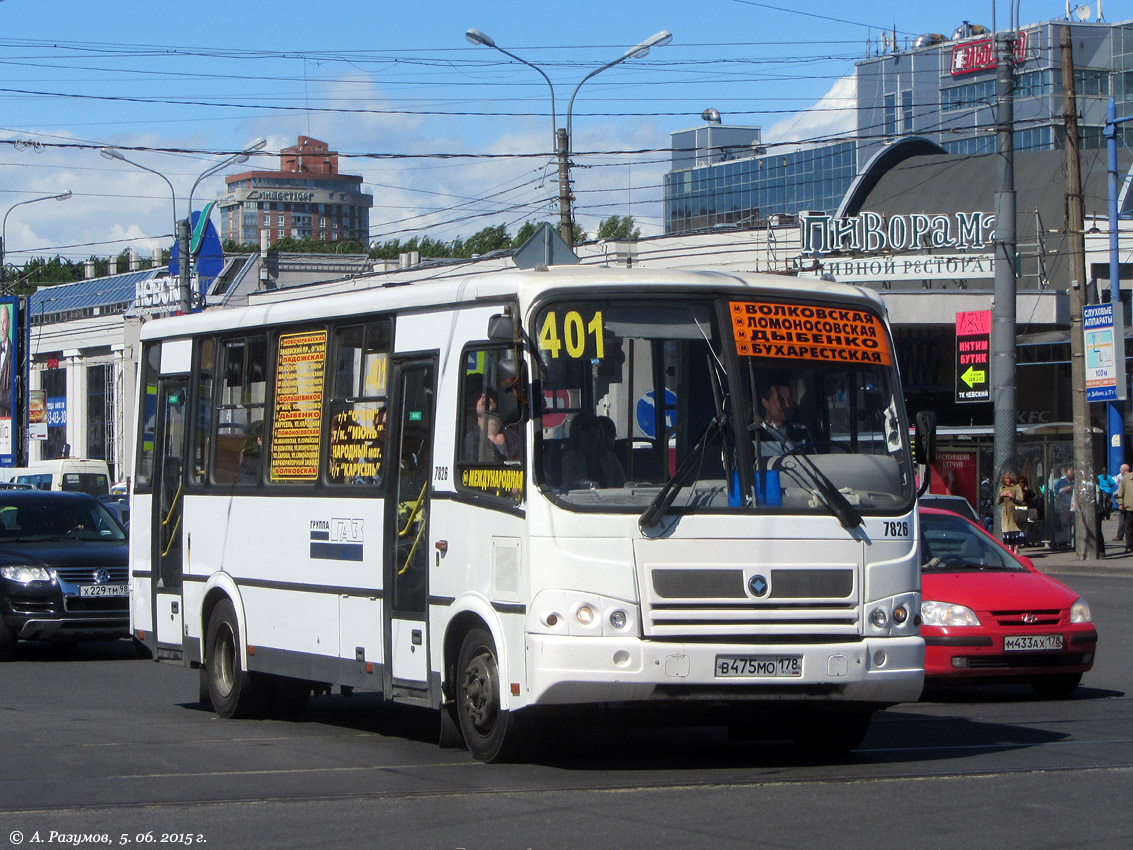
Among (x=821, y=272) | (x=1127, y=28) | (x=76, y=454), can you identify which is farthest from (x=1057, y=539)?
(x=1127, y=28)

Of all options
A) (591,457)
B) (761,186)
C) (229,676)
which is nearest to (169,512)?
(229,676)

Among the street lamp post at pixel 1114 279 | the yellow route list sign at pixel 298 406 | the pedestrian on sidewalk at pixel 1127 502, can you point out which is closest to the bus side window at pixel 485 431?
the yellow route list sign at pixel 298 406

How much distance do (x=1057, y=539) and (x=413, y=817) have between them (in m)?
28.5

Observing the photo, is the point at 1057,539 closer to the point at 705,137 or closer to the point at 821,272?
the point at 821,272

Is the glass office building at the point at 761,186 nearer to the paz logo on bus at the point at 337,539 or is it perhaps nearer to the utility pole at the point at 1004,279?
the utility pole at the point at 1004,279

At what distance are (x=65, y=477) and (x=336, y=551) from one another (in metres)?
39.9

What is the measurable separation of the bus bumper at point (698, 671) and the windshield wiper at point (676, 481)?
0.62 metres

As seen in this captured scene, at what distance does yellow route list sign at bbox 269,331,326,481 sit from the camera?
10578 mm

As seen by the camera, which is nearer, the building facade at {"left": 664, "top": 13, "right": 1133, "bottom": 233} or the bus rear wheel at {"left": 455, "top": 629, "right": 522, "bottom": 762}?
the bus rear wheel at {"left": 455, "top": 629, "right": 522, "bottom": 762}

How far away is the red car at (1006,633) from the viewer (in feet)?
39.9

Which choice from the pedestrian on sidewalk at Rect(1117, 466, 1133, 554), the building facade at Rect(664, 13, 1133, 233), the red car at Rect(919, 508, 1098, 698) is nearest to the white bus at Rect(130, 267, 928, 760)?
the red car at Rect(919, 508, 1098, 698)

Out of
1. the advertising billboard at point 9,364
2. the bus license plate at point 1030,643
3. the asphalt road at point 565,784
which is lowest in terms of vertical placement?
the asphalt road at point 565,784

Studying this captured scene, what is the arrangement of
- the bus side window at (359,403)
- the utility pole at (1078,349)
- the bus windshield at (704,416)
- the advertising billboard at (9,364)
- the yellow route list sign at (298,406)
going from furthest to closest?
the advertising billboard at (9,364)
the utility pole at (1078,349)
the yellow route list sign at (298,406)
the bus side window at (359,403)
the bus windshield at (704,416)

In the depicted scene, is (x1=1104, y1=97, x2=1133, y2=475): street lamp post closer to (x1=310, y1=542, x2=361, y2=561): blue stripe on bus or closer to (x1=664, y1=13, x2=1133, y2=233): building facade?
(x1=310, y1=542, x2=361, y2=561): blue stripe on bus
